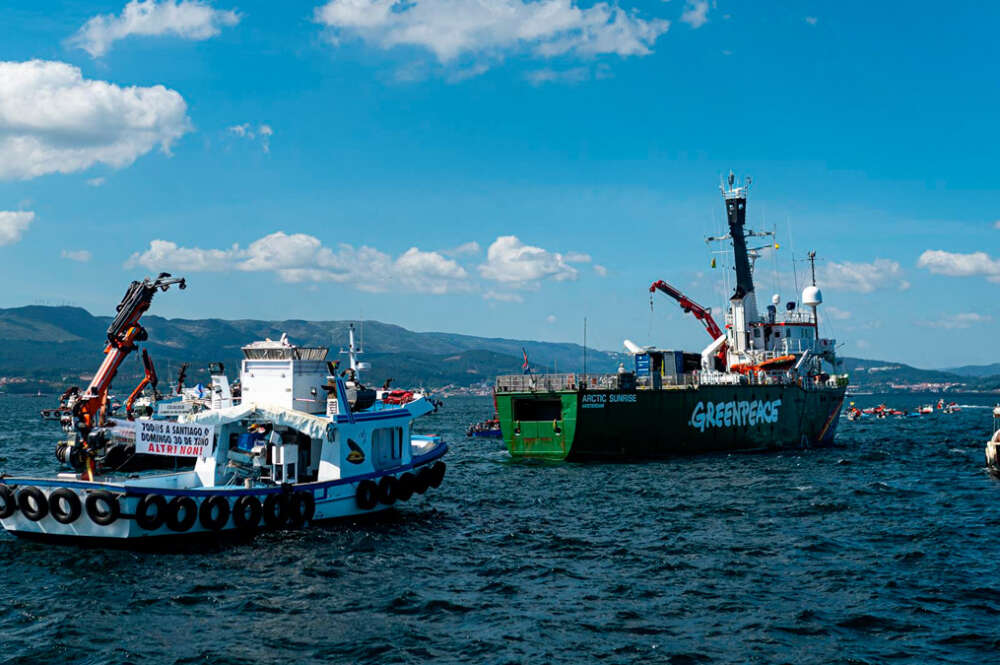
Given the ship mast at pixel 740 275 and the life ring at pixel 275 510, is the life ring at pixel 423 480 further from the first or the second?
the ship mast at pixel 740 275

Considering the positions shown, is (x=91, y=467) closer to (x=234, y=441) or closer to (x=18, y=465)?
(x=234, y=441)

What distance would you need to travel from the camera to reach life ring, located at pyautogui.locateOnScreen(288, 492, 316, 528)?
92.3ft

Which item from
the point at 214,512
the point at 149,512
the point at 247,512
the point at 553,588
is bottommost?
the point at 553,588

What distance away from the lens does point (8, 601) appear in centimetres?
2117

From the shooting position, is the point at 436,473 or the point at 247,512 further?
the point at 436,473

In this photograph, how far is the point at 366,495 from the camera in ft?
102

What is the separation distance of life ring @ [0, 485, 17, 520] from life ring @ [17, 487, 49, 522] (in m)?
0.23

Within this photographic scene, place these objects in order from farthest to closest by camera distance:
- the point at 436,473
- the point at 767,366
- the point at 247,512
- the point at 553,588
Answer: the point at 767,366
the point at 436,473
the point at 247,512
the point at 553,588

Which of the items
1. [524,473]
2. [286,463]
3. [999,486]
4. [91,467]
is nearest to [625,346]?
[524,473]

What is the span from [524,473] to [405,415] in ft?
48.1

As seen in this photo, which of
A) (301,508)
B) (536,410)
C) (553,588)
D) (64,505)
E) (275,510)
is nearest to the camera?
(553,588)

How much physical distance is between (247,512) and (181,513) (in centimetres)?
215

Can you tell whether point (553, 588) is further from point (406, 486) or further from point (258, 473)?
point (258, 473)

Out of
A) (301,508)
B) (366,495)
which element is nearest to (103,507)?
(301,508)
